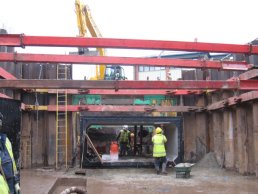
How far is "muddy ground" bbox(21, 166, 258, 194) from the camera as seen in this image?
1005 cm

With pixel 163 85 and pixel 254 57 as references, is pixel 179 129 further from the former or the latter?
pixel 163 85

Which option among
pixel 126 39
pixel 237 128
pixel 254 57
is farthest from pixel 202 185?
pixel 126 39

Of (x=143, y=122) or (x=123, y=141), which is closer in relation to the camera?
(x=143, y=122)

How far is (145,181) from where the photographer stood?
38.4 feet

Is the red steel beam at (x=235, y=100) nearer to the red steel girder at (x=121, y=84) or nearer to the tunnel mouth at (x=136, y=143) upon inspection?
the tunnel mouth at (x=136, y=143)

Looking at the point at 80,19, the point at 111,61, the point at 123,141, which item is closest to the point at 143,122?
the point at 123,141

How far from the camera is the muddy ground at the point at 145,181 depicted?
33.0ft

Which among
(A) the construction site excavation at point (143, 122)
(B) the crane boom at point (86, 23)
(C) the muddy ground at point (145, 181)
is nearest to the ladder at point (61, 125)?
(A) the construction site excavation at point (143, 122)

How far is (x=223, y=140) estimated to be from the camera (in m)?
13.7

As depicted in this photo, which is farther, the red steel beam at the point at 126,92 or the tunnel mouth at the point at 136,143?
the tunnel mouth at the point at 136,143

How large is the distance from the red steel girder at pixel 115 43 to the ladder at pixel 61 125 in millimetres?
7537

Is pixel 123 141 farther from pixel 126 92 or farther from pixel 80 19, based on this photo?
pixel 80 19

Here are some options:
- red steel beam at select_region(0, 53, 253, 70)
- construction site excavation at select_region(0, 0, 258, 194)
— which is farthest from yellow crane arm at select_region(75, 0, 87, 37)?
red steel beam at select_region(0, 53, 253, 70)

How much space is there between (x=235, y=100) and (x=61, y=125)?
257 inches
